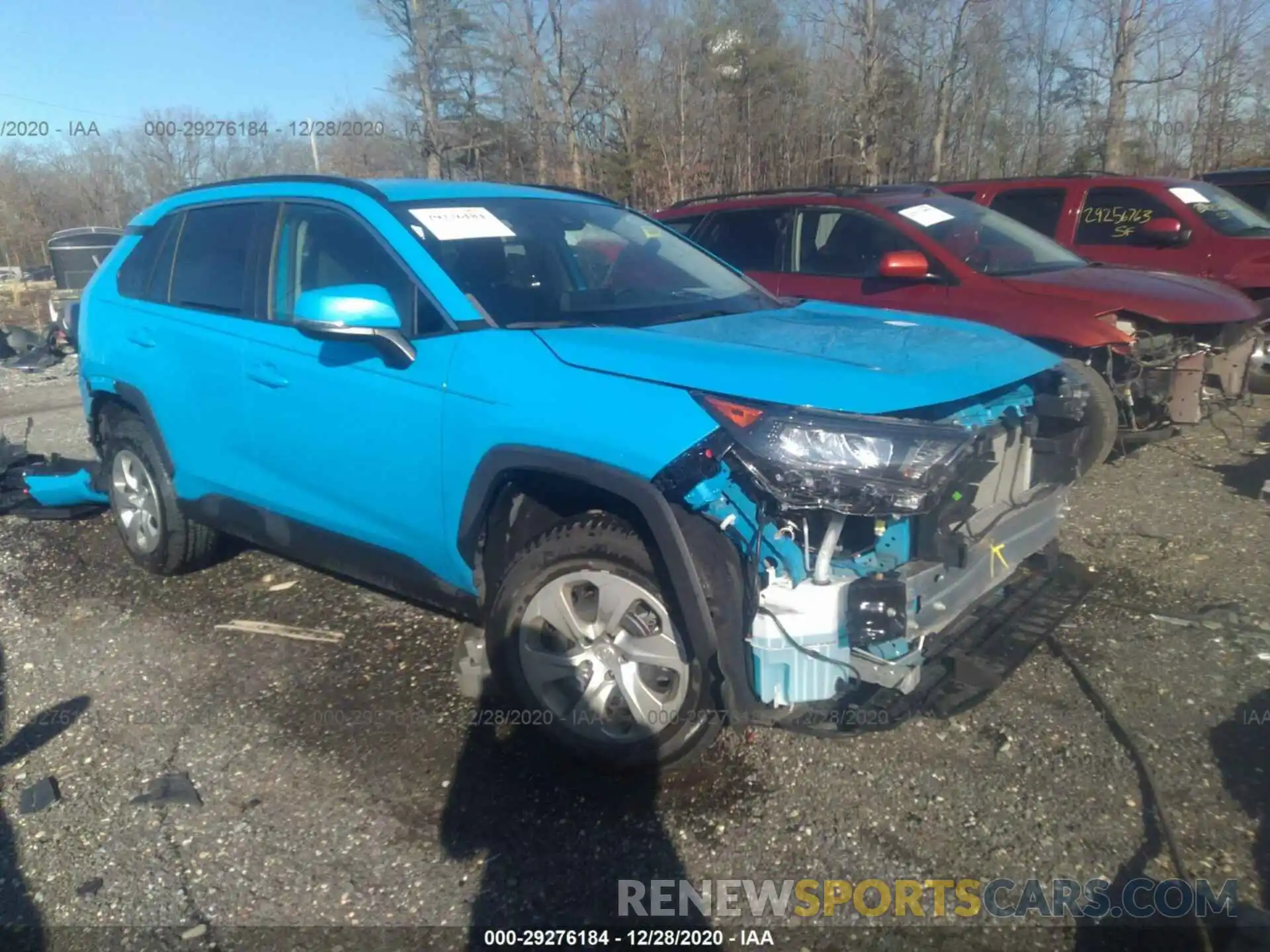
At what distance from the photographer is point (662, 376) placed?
269cm

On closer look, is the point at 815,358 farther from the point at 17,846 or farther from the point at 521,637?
the point at 17,846

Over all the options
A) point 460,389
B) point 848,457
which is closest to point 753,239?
point 460,389

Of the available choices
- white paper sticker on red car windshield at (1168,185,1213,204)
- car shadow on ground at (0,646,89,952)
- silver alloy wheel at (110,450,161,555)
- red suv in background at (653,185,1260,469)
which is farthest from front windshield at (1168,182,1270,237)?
car shadow on ground at (0,646,89,952)

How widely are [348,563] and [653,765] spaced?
4.84 feet

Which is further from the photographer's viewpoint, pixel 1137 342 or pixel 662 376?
pixel 1137 342

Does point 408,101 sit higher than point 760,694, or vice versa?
point 408,101

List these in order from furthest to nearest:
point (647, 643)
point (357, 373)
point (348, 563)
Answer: point (348, 563) < point (357, 373) < point (647, 643)

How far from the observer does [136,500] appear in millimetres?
4941

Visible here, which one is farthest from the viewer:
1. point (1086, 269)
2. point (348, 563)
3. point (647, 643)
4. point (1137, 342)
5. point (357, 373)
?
point (1086, 269)

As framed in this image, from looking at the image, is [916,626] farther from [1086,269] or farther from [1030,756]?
[1086,269]

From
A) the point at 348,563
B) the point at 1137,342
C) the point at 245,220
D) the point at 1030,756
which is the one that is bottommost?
the point at 1030,756

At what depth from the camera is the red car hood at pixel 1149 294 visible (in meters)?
5.73

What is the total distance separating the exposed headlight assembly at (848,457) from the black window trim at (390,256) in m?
1.13

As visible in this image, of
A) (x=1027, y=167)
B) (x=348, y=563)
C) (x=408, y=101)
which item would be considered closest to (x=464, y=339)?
(x=348, y=563)
